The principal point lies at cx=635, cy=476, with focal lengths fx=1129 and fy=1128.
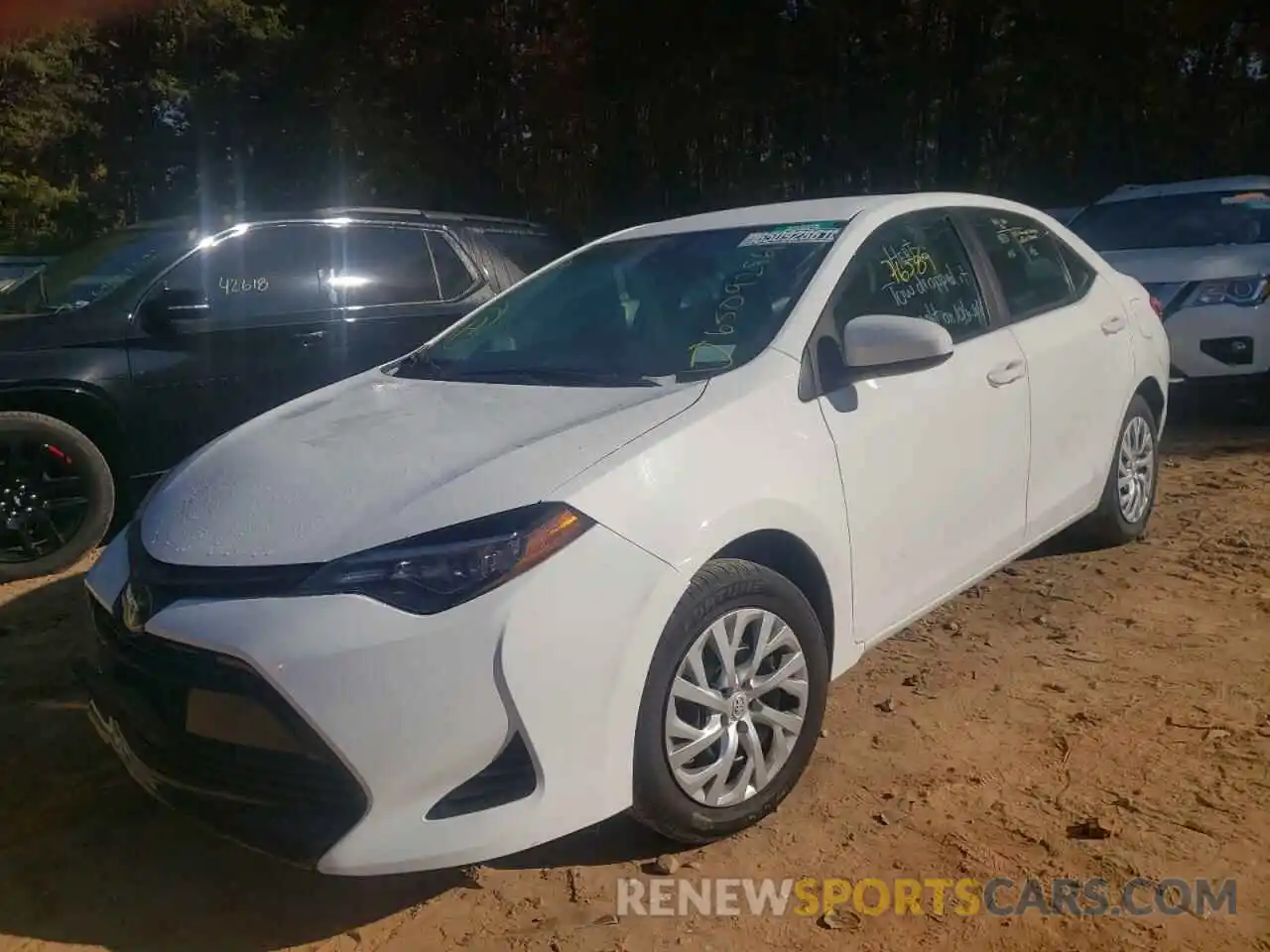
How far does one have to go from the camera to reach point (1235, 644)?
378 cm

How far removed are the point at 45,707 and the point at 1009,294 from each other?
3517mm

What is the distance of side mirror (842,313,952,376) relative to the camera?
2979 mm

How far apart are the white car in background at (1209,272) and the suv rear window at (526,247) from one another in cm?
358

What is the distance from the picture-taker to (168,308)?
5117 millimetres

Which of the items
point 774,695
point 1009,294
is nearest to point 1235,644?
point 1009,294

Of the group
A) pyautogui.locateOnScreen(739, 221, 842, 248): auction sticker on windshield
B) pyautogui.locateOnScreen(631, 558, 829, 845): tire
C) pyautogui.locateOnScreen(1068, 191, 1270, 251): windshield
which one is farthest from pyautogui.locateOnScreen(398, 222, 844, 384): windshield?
pyautogui.locateOnScreen(1068, 191, 1270, 251): windshield

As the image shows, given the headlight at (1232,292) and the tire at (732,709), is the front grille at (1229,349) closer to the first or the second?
the headlight at (1232,292)

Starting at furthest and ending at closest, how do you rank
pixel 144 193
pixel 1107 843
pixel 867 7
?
pixel 144 193 → pixel 867 7 → pixel 1107 843

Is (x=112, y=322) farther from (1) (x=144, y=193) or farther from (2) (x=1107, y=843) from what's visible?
(1) (x=144, y=193)

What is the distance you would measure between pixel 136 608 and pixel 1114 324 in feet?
12.0

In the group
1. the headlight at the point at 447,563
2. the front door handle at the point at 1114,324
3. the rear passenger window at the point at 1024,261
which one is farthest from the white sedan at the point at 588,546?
the front door handle at the point at 1114,324

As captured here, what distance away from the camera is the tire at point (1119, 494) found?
4484 millimetres

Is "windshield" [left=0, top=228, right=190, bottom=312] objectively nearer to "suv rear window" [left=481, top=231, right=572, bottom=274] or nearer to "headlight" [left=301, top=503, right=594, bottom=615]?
"suv rear window" [left=481, top=231, right=572, bottom=274]

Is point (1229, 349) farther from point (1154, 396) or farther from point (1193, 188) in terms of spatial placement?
point (1154, 396)
